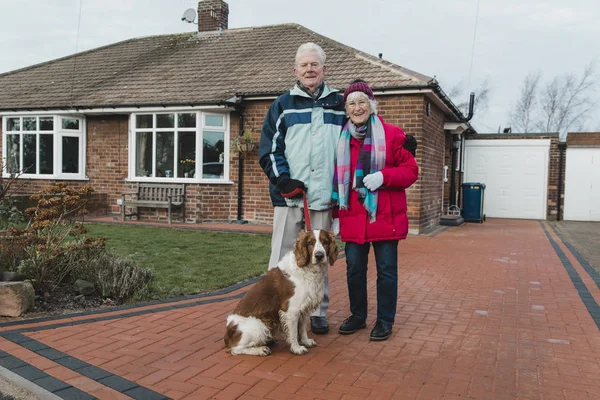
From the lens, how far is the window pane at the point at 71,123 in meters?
14.2

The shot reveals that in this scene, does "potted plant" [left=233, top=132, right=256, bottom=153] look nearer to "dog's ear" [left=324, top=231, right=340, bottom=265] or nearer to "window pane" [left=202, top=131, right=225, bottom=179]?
"window pane" [left=202, top=131, right=225, bottom=179]

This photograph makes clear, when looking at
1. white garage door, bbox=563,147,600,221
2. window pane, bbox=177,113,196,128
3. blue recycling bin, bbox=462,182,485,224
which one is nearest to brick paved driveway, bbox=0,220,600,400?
window pane, bbox=177,113,196,128

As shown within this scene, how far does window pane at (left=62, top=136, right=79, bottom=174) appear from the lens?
47.0ft

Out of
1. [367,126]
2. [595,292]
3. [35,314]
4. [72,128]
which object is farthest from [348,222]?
[72,128]

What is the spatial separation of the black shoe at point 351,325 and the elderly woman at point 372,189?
0.64 ft

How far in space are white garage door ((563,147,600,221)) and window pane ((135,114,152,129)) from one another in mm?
13218

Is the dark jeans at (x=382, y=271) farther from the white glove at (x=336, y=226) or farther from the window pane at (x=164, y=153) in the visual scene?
the window pane at (x=164, y=153)

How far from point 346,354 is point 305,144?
5.21 ft

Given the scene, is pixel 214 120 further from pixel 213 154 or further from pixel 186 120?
pixel 213 154

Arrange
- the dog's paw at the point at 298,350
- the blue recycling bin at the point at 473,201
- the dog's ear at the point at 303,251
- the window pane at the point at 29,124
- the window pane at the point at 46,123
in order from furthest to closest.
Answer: the blue recycling bin at the point at 473,201 → the window pane at the point at 29,124 → the window pane at the point at 46,123 → the dog's paw at the point at 298,350 → the dog's ear at the point at 303,251

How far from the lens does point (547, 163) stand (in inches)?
661

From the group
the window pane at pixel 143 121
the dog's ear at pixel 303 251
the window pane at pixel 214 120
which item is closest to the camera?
the dog's ear at pixel 303 251

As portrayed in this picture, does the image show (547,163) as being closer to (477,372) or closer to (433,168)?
(433,168)

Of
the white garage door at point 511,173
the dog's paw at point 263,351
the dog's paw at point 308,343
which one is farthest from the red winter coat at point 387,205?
the white garage door at point 511,173
